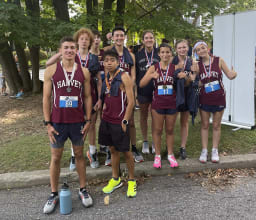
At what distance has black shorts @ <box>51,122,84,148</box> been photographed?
303 centimetres

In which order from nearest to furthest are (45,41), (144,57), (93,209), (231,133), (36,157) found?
(93,209) → (144,57) → (36,157) → (231,133) → (45,41)

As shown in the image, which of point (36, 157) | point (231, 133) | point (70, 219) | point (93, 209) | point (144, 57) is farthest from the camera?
point (231, 133)

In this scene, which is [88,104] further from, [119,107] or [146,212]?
[146,212]

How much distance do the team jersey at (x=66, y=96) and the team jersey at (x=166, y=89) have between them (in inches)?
48.6

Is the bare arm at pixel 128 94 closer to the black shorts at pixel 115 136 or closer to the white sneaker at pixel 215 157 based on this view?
the black shorts at pixel 115 136

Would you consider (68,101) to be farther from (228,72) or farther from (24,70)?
(24,70)

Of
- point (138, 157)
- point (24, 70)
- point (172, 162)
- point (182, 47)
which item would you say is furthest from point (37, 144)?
point (24, 70)

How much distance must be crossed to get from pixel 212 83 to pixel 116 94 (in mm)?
1637

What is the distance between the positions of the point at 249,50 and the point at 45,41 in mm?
5566

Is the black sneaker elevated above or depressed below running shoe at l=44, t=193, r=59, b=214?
above

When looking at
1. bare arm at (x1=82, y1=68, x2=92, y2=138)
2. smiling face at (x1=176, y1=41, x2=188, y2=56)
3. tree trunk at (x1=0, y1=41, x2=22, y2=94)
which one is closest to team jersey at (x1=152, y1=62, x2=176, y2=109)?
smiling face at (x1=176, y1=41, x2=188, y2=56)

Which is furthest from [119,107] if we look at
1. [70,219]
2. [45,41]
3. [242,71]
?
[45,41]

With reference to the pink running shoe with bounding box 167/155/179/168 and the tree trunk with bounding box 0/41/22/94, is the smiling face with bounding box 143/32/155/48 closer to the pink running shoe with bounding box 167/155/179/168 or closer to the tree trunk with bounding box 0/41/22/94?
the pink running shoe with bounding box 167/155/179/168

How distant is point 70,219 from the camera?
2910 mm
